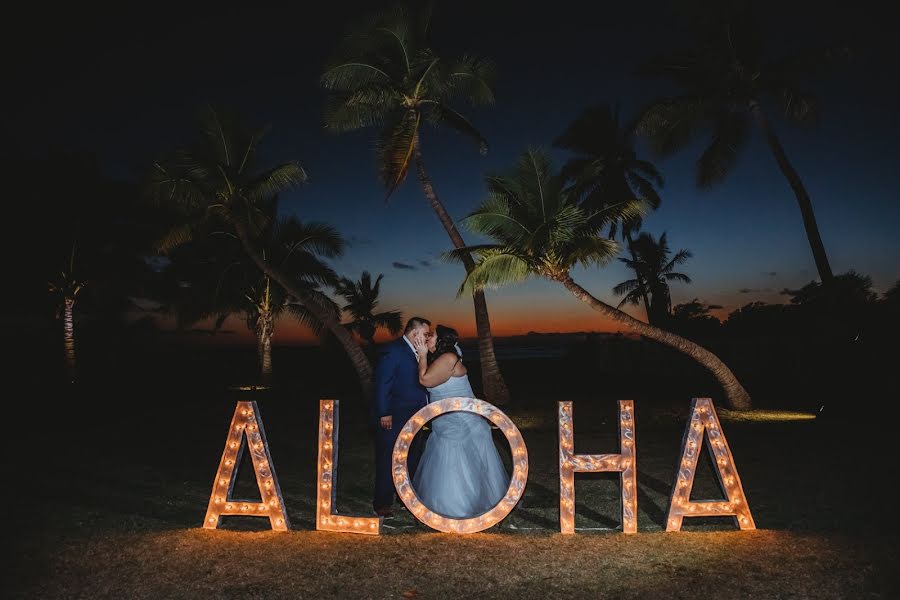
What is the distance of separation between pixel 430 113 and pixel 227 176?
7.38 meters

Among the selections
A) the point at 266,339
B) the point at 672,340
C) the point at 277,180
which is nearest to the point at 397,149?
the point at 277,180

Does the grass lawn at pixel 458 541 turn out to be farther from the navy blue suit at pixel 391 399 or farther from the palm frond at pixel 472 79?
the palm frond at pixel 472 79

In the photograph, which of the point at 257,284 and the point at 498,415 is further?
the point at 257,284

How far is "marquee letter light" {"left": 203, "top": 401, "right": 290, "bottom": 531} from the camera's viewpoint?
6078mm

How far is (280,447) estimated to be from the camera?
12219 millimetres

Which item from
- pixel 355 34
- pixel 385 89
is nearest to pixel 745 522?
pixel 385 89

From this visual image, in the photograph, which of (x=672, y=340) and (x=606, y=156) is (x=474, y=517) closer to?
(x=672, y=340)

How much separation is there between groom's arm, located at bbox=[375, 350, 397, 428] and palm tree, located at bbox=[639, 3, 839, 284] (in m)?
15.8

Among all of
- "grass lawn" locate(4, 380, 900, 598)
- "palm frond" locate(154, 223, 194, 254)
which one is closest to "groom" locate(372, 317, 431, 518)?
"grass lawn" locate(4, 380, 900, 598)

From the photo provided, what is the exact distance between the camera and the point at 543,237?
15.8 metres

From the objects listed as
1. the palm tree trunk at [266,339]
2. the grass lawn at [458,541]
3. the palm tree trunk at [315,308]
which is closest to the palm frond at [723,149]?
the grass lawn at [458,541]

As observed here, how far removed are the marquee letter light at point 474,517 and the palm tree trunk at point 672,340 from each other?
10505 mm

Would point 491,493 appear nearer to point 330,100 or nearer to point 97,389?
point 330,100

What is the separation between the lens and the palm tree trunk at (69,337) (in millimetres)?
25966
